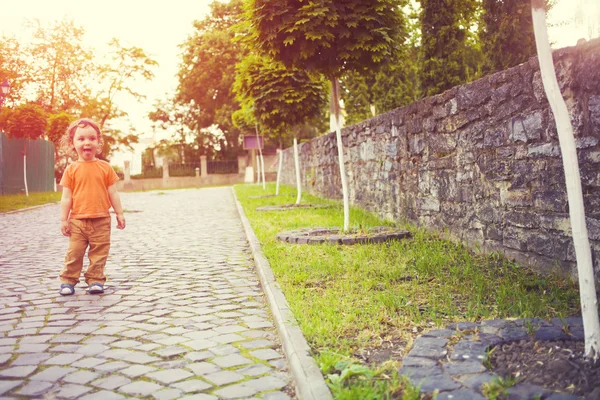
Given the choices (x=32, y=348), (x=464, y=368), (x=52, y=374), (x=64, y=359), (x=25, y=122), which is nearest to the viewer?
(x=464, y=368)

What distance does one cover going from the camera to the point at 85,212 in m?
5.64

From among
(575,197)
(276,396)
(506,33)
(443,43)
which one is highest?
(443,43)

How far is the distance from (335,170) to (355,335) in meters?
10.2

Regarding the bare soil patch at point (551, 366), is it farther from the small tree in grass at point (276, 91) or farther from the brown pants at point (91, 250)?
the small tree in grass at point (276, 91)

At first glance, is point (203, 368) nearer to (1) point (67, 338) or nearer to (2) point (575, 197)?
(1) point (67, 338)

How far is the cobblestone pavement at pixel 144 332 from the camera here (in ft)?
10.6

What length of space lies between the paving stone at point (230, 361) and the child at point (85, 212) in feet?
7.96

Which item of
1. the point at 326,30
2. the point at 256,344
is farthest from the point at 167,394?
the point at 326,30

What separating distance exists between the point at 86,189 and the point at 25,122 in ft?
65.8

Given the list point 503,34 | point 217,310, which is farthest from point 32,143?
point 217,310

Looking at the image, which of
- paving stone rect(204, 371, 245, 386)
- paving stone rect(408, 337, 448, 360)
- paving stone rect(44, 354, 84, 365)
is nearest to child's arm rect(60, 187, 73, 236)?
paving stone rect(44, 354, 84, 365)

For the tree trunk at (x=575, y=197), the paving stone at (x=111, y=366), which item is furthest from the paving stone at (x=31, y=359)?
the tree trunk at (x=575, y=197)

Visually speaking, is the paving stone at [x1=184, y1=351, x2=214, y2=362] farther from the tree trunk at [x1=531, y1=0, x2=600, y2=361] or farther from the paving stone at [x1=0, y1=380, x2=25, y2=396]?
the tree trunk at [x1=531, y1=0, x2=600, y2=361]

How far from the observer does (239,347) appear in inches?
152
